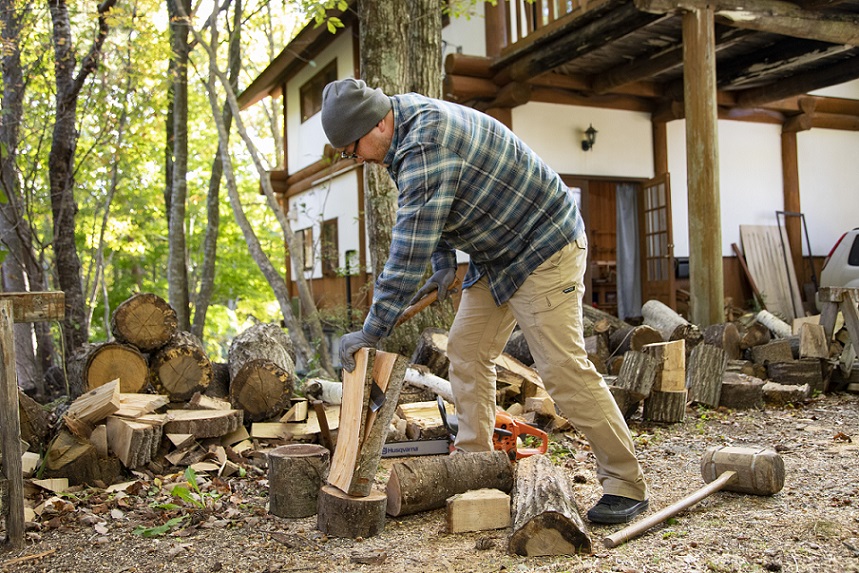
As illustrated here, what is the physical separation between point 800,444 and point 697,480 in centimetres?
125

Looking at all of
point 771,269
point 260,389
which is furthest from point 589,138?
point 260,389

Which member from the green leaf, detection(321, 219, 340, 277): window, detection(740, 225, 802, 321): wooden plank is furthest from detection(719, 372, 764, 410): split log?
detection(321, 219, 340, 277): window

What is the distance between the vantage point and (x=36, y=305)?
3.06 metres

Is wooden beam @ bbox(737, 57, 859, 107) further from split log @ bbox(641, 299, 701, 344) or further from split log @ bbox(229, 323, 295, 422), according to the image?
split log @ bbox(229, 323, 295, 422)

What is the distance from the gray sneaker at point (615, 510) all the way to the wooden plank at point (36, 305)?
7.87 feet

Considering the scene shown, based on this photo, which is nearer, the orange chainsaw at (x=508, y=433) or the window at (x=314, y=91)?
Answer: the orange chainsaw at (x=508, y=433)

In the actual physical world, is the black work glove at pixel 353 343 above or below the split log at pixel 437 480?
above

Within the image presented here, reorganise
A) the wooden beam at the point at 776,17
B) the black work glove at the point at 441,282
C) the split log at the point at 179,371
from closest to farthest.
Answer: the black work glove at the point at 441,282 → the split log at the point at 179,371 → the wooden beam at the point at 776,17

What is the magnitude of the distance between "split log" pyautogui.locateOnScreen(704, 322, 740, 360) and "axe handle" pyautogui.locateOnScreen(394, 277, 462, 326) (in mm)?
4454

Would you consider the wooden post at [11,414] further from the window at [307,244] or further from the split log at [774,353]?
the window at [307,244]

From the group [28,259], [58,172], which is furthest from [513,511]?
[58,172]

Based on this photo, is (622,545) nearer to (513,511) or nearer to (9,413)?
(513,511)

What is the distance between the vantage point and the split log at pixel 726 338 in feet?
22.9

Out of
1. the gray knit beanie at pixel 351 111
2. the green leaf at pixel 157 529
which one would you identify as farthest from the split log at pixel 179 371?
the gray knit beanie at pixel 351 111
